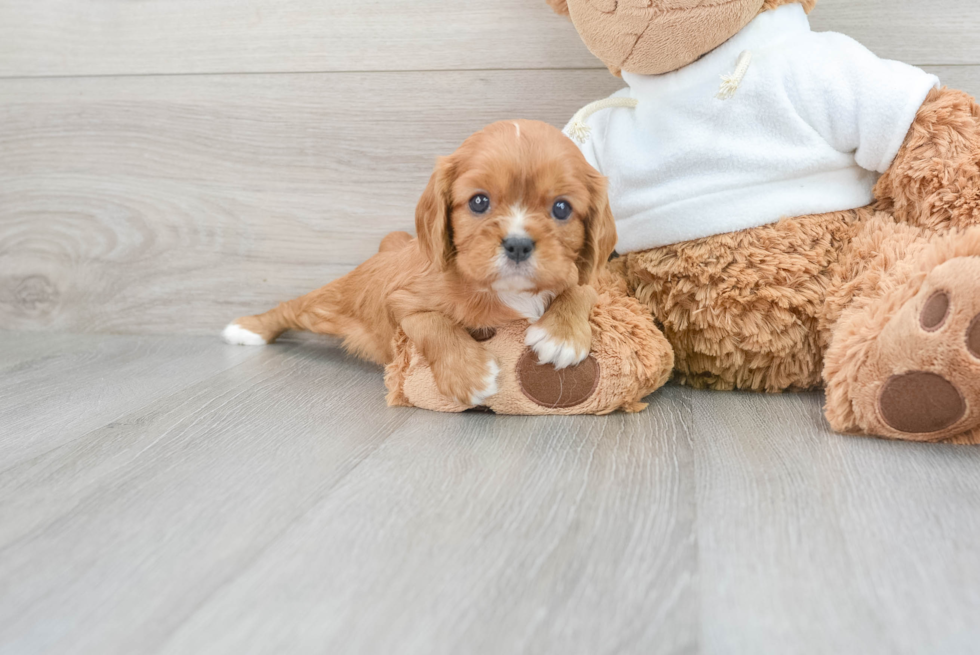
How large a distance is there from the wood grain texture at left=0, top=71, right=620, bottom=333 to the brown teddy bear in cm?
36

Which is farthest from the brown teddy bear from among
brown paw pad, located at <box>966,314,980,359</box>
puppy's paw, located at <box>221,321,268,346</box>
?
puppy's paw, located at <box>221,321,268,346</box>

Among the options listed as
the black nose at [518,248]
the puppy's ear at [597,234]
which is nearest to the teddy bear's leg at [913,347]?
the puppy's ear at [597,234]

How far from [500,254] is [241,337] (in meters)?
1.04

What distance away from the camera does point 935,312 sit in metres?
1.07

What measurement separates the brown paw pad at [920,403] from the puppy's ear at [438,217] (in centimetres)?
70

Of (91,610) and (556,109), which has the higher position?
(556,109)

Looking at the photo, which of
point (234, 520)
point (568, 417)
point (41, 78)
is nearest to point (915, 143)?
point (568, 417)

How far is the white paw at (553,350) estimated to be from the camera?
1.25m

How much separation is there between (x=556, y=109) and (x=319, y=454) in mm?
974

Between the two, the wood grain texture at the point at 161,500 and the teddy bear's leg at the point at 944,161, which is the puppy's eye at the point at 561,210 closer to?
the wood grain texture at the point at 161,500

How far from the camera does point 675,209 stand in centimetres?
135

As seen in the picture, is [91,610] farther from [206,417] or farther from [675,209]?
[675,209]

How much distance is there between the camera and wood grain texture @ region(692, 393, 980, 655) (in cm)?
67

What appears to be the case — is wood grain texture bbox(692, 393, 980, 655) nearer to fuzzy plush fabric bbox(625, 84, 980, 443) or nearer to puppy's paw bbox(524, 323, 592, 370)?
fuzzy plush fabric bbox(625, 84, 980, 443)
